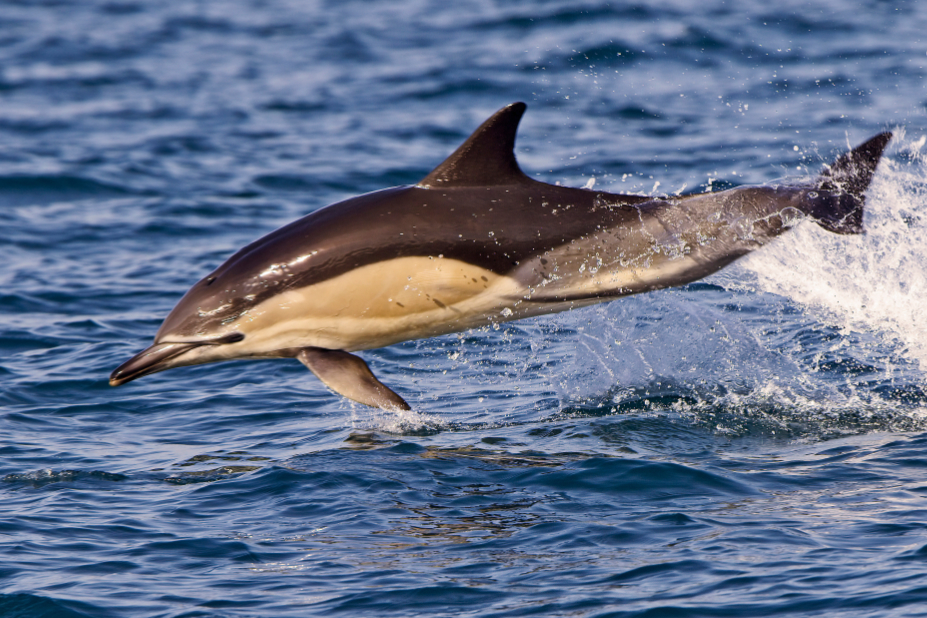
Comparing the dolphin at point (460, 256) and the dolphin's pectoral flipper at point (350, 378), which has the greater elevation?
the dolphin at point (460, 256)

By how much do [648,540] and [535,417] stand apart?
8.31 ft

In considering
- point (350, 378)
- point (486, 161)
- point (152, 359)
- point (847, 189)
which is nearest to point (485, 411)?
point (350, 378)

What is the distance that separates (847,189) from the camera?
7840mm

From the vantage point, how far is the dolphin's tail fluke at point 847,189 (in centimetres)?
768

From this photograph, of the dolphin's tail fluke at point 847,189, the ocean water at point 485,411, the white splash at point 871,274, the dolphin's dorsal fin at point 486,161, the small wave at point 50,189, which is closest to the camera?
the ocean water at point 485,411

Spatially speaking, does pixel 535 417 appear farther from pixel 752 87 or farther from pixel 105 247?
pixel 752 87

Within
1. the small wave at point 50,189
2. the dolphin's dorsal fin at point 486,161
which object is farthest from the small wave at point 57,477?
the small wave at point 50,189

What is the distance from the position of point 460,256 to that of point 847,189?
268cm

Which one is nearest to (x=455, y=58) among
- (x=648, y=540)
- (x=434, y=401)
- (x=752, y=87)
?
(x=752, y=87)

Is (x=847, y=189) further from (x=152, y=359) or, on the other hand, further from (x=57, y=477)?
(x=57, y=477)

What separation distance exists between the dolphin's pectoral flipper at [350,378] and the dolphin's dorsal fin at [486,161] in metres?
1.26

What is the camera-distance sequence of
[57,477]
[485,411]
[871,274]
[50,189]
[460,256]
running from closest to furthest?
[460,256] → [57,477] → [485,411] → [871,274] → [50,189]

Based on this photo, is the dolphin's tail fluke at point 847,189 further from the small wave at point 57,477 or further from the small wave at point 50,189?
the small wave at point 50,189

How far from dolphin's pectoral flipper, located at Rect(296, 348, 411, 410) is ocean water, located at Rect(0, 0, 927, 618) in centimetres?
47
